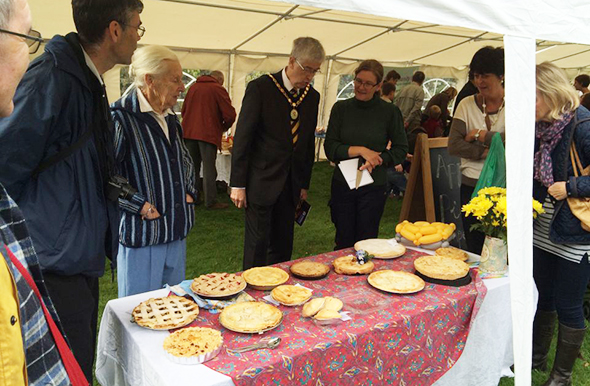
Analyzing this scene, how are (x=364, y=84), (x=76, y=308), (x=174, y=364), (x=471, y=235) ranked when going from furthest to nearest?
1. (x=364, y=84)
2. (x=471, y=235)
3. (x=76, y=308)
4. (x=174, y=364)

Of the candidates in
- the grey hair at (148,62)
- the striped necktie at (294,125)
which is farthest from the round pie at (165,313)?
the striped necktie at (294,125)

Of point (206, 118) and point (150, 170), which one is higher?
point (206, 118)

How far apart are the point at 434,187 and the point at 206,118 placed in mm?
3266

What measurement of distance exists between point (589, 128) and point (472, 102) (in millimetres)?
839

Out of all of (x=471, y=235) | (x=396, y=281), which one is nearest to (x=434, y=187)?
(x=471, y=235)

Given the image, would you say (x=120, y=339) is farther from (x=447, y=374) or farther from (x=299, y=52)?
(x=299, y=52)

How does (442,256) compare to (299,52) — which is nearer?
(442,256)

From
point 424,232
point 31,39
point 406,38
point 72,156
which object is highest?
point 406,38

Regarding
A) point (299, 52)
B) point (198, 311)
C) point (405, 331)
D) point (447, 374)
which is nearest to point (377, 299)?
point (405, 331)

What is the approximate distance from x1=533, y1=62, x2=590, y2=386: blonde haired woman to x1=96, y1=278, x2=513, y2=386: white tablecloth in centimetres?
33

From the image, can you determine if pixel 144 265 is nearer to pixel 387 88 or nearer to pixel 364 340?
pixel 364 340

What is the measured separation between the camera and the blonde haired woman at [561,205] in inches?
82.7

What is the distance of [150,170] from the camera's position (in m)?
2.02

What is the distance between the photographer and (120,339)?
1.65 m
